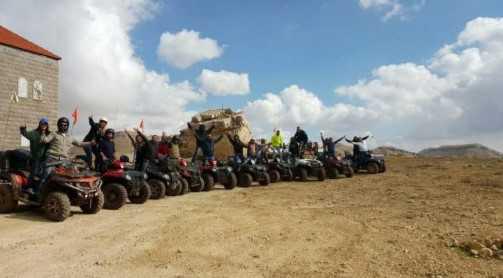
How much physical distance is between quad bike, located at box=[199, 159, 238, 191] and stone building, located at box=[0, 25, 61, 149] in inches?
493

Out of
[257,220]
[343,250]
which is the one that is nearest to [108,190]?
[257,220]

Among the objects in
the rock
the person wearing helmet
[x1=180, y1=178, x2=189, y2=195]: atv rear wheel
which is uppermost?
the person wearing helmet

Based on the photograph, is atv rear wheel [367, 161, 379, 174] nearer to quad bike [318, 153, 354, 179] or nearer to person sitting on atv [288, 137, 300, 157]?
quad bike [318, 153, 354, 179]

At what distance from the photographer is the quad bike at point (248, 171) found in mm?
14166

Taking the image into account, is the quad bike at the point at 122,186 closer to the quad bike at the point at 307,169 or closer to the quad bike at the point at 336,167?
the quad bike at the point at 307,169

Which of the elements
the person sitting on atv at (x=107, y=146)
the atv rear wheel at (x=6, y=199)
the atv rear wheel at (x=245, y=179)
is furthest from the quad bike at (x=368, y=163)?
the atv rear wheel at (x=6, y=199)

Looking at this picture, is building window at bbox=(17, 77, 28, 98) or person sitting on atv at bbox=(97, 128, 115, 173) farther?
building window at bbox=(17, 77, 28, 98)

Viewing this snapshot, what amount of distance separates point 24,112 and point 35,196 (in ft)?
57.8

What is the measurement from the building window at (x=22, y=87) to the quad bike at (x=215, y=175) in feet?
48.1

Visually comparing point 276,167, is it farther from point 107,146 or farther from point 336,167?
point 107,146

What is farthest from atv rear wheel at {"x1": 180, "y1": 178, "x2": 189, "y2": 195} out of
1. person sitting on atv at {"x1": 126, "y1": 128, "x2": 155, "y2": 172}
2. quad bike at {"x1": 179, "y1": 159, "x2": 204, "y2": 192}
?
person sitting on atv at {"x1": 126, "y1": 128, "x2": 155, "y2": 172}

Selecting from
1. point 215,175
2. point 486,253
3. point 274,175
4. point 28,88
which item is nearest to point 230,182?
point 215,175

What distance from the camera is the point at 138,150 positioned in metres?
10.4

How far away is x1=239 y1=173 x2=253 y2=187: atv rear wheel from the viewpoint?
14.1 m
